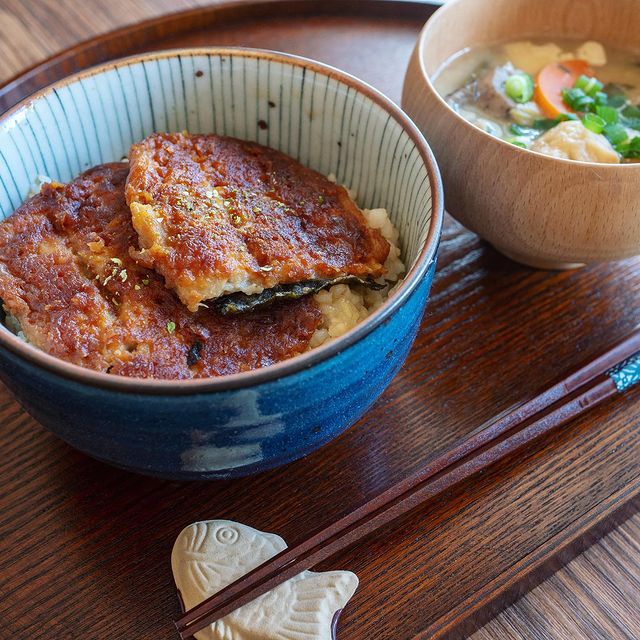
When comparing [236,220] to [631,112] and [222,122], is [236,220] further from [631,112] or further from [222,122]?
[631,112]

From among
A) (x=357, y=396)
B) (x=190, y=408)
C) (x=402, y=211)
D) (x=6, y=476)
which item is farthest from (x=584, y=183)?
(x=6, y=476)

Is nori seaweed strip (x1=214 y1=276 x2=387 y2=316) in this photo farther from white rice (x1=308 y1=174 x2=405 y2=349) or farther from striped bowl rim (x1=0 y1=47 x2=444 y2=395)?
striped bowl rim (x1=0 y1=47 x2=444 y2=395)

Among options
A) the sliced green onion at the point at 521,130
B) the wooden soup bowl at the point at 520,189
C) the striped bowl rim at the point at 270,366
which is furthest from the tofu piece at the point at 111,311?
the sliced green onion at the point at 521,130

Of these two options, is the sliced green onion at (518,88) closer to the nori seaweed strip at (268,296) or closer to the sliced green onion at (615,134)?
the sliced green onion at (615,134)

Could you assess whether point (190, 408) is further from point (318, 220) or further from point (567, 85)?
point (567, 85)

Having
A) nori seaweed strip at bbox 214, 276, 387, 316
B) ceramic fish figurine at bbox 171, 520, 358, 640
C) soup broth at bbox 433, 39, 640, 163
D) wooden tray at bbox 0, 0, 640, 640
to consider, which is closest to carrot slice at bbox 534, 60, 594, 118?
soup broth at bbox 433, 39, 640, 163

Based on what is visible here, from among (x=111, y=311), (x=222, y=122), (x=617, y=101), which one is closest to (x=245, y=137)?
(x=222, y=122)
